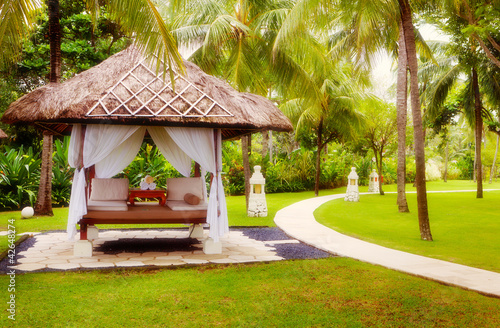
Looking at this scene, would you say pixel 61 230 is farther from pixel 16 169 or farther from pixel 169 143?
pixel 16 169

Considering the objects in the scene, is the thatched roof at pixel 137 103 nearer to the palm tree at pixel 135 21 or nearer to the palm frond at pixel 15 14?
the palm tree at pixel 135 21

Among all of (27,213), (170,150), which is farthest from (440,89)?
(27,213)

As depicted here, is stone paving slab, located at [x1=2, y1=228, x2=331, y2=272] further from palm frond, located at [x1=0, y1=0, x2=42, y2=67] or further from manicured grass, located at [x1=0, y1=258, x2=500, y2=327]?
palm frond, located at [x1=0, y1=0, x2=42, y2=67]

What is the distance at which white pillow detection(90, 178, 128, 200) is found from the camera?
7.78 meters

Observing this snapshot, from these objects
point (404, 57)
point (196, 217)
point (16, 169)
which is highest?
point (404, 57)

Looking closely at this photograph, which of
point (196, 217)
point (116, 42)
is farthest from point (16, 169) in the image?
point (196, 217)

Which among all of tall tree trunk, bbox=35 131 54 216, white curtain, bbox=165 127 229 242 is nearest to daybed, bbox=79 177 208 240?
white curtain, bbox=165 127 229 242

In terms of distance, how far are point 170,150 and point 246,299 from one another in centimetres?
481

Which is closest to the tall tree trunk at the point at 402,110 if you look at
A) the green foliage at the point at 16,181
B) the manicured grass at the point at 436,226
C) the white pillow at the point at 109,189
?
the manicured grass at the point at 436,226

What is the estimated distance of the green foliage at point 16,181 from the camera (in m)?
11.5

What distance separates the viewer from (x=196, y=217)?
675 cm

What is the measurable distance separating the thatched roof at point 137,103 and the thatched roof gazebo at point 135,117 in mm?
13

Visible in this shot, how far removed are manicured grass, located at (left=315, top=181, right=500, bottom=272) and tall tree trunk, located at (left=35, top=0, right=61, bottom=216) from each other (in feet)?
21.2

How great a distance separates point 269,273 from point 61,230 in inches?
198
